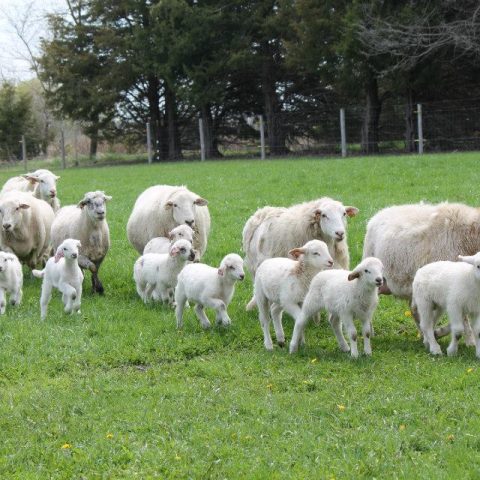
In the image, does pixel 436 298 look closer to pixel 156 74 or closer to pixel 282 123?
pixel 282 123

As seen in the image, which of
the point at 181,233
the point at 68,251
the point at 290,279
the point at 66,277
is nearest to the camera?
the point at 290,279

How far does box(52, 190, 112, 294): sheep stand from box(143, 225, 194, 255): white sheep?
73 cm

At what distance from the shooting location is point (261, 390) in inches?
247

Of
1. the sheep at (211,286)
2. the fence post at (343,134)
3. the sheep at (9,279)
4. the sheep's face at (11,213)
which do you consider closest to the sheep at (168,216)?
the sheep's face at (11,213)

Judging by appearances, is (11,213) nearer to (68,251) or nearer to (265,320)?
(68,251)

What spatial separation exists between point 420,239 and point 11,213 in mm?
6268

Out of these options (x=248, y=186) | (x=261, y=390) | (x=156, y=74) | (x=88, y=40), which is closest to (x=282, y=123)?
(x=156, y=74)

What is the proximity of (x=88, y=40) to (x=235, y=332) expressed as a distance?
37900mm


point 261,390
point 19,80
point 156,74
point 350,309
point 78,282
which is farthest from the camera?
point 19,80

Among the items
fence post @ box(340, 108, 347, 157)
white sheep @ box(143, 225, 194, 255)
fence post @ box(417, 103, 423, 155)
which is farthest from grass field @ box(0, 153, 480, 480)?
fence post @ box(340, 108, 347, 157)

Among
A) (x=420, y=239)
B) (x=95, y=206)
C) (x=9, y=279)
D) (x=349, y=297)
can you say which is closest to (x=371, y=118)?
(x=95, y=206)

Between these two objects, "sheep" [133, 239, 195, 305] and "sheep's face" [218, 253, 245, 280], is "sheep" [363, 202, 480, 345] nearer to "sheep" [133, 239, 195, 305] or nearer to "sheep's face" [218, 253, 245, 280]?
"sheep's face" [218, 253, 245, 280]

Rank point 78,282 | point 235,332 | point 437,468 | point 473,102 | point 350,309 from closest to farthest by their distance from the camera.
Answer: point 437,468 < point 350,309 < point 235,332 < point 78,282 < point 473,102

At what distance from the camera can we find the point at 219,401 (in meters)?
6.07
